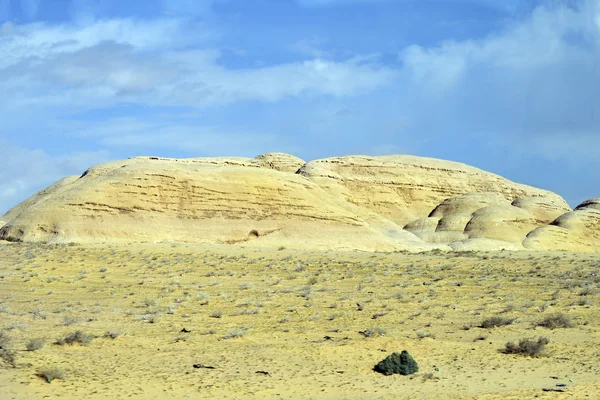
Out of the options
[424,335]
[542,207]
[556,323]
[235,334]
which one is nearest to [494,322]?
[556,323]

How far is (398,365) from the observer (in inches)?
422

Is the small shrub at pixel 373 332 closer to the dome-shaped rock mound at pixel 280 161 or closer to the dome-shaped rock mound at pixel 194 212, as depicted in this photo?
the dome-shaped rock mound at pixel 194 212

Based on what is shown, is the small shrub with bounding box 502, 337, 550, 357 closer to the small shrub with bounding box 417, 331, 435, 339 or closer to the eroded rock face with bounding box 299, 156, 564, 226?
the small shrub with bounding box 417, 331, 435, 339

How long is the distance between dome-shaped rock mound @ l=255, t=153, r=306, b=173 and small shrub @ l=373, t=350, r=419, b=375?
60.3 m

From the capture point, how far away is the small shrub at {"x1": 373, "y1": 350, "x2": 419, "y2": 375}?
10.7m

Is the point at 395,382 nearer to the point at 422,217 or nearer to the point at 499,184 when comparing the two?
the point at 422,217

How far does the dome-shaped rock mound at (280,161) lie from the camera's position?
71812 mm

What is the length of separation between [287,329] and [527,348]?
4602 millimetres

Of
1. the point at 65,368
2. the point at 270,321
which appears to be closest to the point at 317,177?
the point at 270,321

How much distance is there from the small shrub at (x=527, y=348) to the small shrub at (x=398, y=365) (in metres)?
2.08

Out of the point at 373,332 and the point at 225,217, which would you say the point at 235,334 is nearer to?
the point at 373,332

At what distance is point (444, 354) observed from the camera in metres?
12.0

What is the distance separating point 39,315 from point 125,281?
7243 millimetres

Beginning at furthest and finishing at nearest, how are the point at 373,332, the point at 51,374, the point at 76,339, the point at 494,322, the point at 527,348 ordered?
the point at 494,322 → the point at 373,332 → the point at 76,339 → the point at 527,348 → the point at 51,374
